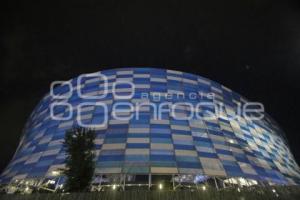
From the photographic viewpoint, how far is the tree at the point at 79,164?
2003cm

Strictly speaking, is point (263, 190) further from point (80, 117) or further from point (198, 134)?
point (80, 117)

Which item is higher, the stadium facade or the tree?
the stadium facade

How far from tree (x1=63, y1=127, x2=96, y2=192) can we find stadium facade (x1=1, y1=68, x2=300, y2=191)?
11870mm

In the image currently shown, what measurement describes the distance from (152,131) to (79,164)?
1986 centimetres

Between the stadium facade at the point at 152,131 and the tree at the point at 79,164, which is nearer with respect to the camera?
the tree at the point at 79,164

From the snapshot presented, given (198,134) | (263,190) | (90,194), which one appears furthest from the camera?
(198,134)

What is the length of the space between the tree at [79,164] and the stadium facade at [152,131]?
11.9 m

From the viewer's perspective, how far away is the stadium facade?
3469cm

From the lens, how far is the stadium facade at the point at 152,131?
3469 cm

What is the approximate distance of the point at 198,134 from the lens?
40969mm

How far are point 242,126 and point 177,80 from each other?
1609 cm

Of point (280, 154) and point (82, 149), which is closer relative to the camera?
point (82, 149)

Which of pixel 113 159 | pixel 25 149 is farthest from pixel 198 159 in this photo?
pixel 25 149

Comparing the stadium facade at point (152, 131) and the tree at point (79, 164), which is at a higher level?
the stadium facade at point (152, 131)
